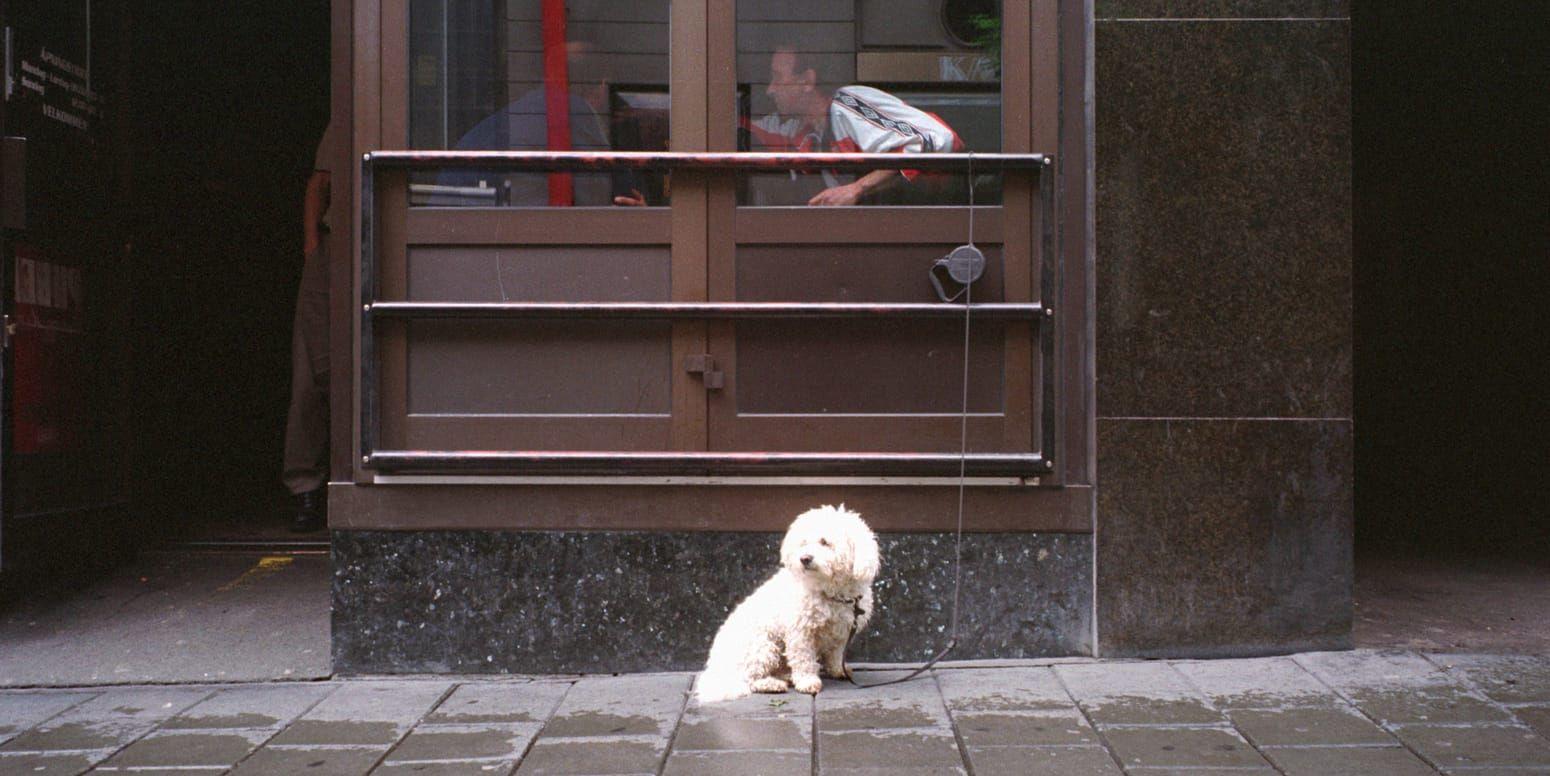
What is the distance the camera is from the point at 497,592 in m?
4.99

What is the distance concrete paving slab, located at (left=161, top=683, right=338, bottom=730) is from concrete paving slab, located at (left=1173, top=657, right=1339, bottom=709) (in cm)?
353

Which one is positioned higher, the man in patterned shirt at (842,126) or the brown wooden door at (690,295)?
the man in patterned shirt at (842,126)

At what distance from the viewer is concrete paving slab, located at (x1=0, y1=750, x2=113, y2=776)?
149 inches

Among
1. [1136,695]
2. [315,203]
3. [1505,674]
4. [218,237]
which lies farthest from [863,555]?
[218,237]

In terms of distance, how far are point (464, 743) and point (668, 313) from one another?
191cm

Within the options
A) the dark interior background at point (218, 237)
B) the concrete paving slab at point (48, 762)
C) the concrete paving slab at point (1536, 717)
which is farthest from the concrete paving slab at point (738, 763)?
the dark interior background at point (218, 237)

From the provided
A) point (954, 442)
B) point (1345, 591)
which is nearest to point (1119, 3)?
point (954, 442)

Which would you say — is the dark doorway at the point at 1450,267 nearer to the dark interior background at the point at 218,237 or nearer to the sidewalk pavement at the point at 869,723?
the sidewalk pavement at the point at 869,723

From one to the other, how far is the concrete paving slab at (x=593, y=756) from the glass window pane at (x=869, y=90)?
2.34m

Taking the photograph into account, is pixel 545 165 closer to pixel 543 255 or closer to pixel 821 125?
pixel 543 255

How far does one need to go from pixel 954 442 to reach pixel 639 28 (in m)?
2.30

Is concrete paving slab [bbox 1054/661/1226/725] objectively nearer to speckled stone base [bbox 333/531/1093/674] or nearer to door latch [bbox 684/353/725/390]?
speckled stone base [bbox 333/531/1093/674]

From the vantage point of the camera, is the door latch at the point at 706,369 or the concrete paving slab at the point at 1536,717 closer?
the concrete paving slab at the point at 1536,717

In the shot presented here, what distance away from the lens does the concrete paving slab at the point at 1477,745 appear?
3.71 m
